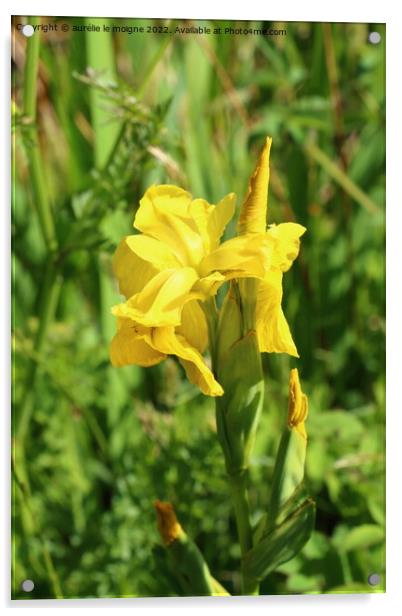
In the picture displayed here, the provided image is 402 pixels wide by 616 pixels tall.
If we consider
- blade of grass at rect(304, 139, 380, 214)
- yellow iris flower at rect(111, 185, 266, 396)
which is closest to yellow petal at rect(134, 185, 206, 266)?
yellow iris flower at rect(111, 185, 266, 396)

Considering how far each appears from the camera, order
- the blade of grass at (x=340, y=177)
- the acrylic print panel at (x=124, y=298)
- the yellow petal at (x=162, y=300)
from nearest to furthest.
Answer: the yellow petal at (x=162, y=300), the acrylic print panel at (x=124, y=298), the blade of grass at (x=340, y=177)

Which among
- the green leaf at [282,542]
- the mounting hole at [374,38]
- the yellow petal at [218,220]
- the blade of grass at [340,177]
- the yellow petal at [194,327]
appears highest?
the mounting hole at [374,38]

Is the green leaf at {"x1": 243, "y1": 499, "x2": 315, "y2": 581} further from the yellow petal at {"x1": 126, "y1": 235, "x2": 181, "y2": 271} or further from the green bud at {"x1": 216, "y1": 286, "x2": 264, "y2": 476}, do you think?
the yellow petal at {"x1": 126, "y1": 235, "x2": 181, "y2": 271}

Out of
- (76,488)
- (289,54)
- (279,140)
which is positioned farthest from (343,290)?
(76,488)

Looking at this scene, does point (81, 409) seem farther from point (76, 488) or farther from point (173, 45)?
point (173, 45)

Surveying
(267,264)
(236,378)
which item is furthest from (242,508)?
(267,264)

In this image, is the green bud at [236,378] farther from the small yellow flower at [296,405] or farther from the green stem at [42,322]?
the green stem at [42,322]
